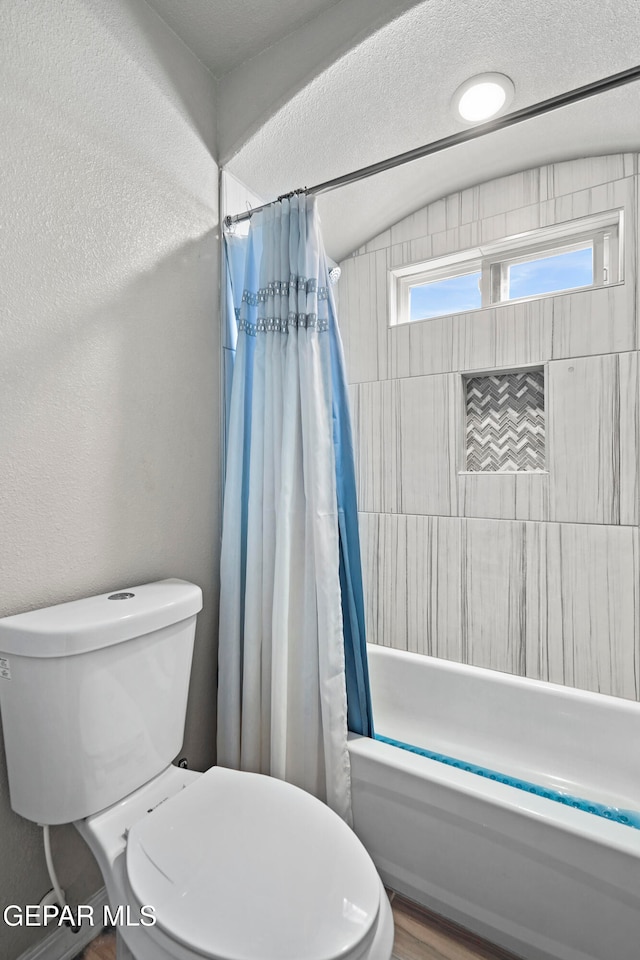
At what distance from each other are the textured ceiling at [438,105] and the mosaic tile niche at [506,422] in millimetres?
780

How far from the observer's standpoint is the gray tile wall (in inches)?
67.1

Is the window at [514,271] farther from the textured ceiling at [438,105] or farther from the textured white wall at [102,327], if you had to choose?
the textured white wall at [102,327]

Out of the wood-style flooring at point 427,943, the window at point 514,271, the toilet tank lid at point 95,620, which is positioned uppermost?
the window at point 514,271

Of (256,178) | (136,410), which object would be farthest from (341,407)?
(256,178)

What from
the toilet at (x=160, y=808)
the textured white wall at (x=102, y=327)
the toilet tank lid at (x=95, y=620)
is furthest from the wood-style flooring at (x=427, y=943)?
the toilet tank lid at (x=95, y=620)

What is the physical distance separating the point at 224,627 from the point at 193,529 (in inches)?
12.6

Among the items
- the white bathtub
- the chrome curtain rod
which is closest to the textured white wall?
the chrome curtain rod

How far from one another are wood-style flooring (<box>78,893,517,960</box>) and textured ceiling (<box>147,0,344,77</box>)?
2.53m

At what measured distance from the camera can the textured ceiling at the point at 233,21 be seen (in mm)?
1430

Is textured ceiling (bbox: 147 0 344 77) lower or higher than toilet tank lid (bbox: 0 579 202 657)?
higher

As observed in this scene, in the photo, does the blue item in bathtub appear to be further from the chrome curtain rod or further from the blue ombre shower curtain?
the chrome curtain rod

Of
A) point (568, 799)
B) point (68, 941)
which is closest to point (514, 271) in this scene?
point (568, 799)

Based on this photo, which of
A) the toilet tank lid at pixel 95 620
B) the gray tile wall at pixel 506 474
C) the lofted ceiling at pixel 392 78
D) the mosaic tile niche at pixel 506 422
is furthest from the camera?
the mosaic tile niche at pixel 506 422

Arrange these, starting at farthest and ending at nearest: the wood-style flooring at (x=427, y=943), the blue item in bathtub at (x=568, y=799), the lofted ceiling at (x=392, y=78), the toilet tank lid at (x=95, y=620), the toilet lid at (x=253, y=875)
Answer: the blue item in bathtub at (x=568, y=799), the lofted ceiling at (x=392, y=78), the wood-style flooring at (x=427, y=943), the toilet tank lid at (x=95, y=620), the toilet lid at (x=253, y=875)
